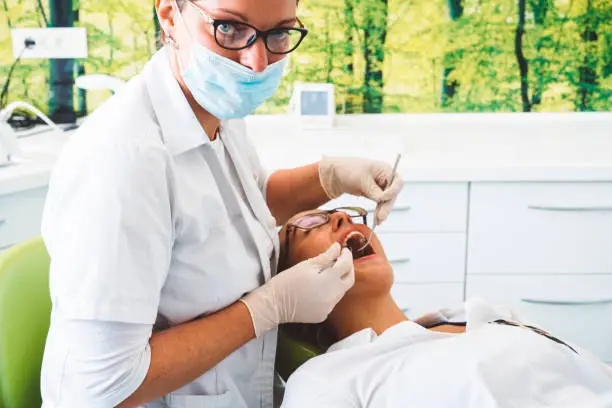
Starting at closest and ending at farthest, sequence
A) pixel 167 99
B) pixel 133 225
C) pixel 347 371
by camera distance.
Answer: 1. pixel 133 225
2. pixel 167 99
3. pixel 347 371

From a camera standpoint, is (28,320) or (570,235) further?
(570,235)

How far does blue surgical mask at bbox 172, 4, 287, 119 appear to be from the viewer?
Answer: 43.6 inches

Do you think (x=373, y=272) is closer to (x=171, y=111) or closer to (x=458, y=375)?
(x=458, y=375)

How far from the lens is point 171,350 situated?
1.03 m

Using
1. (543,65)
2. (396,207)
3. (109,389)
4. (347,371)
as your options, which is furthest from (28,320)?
(543,65)

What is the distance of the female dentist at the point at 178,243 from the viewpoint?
0.93m

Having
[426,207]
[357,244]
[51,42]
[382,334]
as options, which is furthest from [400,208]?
[51,42]

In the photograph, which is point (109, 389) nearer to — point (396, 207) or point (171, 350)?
point (171, 350)

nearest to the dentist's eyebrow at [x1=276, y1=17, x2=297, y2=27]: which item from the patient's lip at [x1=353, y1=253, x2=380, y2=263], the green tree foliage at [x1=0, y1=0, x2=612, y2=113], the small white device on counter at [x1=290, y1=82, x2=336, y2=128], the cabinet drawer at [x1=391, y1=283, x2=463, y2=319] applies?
the patient's lip at [x1=353, y1=253, x2=380, y2=263]

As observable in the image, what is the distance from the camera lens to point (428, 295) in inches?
86.8

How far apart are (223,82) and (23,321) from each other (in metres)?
0.53

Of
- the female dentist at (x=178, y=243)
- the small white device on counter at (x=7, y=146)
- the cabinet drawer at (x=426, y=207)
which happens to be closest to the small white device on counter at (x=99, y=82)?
the small white device on counter at (x=7, y=146)

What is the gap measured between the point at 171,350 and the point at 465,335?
0.59 m

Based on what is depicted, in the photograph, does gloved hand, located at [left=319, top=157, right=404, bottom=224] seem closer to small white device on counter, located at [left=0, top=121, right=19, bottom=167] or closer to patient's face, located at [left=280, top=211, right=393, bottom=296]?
patient's face, located at [left=280, top=211, right=393, bottom=296]
